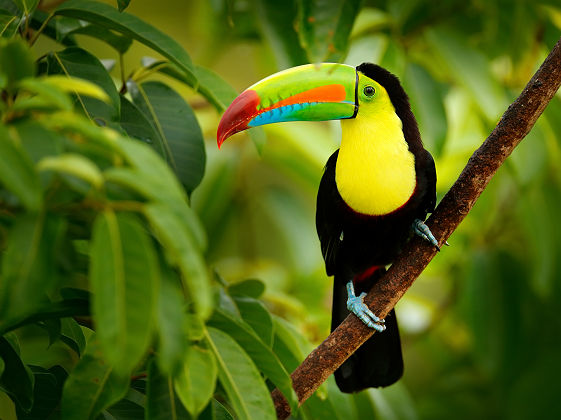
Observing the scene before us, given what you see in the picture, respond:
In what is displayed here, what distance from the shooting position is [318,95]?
1992mm

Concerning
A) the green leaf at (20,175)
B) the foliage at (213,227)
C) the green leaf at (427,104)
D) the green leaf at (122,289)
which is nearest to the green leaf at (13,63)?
the foliage at (213,227)

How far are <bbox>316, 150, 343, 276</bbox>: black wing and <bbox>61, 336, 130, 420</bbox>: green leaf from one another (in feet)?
3.14

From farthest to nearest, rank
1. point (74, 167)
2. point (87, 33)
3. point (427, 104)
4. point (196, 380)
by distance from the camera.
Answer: point (427, 104) → point (87, 33) → point (196, 380) → point (74, 167)

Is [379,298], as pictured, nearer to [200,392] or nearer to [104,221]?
[200,392]

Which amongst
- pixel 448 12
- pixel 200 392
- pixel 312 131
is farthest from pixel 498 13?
pixel 200 392

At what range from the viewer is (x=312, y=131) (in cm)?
320

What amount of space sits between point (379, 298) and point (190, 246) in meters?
0.89

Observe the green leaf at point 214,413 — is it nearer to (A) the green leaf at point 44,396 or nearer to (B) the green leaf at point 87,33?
(A) the green leaf at point 44,396

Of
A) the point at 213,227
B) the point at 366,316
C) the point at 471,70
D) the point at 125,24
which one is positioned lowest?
the point at 213,227

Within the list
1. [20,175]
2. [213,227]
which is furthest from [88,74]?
[213,227]

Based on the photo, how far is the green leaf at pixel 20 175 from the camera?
93cm

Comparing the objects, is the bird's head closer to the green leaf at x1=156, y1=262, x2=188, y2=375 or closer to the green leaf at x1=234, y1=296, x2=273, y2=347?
the green leaf at x1=234, y1=296, x2=273, y2=347

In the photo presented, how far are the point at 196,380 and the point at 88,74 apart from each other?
732 mm

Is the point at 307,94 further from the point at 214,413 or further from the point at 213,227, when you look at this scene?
the point at 213,227
